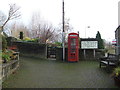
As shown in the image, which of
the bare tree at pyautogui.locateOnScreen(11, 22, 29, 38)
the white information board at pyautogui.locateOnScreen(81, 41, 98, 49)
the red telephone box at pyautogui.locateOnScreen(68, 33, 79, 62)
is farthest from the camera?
the bare tree at pyautogui.locateOnScreen(11, 22, 29, 38)

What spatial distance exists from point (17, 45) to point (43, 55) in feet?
10.3

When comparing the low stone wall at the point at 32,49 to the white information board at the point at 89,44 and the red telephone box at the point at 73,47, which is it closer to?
the red telephone box at the point at 73,47

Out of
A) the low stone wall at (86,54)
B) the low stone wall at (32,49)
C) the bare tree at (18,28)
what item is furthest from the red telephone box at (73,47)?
the bare tree at (18,28)

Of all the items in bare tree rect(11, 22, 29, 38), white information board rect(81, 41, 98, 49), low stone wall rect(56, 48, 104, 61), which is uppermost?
bare tree rect(11, 22, 29, 38)

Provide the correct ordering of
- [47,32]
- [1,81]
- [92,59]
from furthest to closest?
[47,32] → [92,59] → [1,81]

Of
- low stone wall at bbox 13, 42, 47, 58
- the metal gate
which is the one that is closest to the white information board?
the metal gate

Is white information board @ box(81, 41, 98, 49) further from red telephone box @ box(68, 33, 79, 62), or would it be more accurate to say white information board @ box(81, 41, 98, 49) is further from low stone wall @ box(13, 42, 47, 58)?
low stone wall @ box(13, 42, 47, 58)

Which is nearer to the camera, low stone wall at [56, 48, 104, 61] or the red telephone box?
the red telephone box

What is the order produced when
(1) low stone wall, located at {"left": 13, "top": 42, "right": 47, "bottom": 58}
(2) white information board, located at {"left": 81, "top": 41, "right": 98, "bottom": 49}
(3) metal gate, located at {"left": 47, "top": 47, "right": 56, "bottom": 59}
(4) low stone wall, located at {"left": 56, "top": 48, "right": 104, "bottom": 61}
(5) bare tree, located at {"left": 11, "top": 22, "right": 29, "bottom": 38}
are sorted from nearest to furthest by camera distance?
(2) white information board, located at {"left": 81, "top": 41, "right": 98, "bottom": 49} < (4) low stone wall, located at {"left": 56, "top": 48, "right": 104, "bottom": 61} < (1) low stone wall, located at {"left": 13, "top": 42, "right": 47, "bottom": 58} < (3) metal gate, located at {"left": 47, "top": 47, "right": 56, "bottom": 59} < (5) bare tree, located at {"left": 11, "top": 22, "right": 29, "bottom": 38}

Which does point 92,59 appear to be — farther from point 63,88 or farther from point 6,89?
point 6,89

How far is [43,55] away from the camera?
12.5 m

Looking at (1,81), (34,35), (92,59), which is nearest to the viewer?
(1,81)

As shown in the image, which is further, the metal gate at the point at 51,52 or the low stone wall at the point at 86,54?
the metal gate at the point at 51,52

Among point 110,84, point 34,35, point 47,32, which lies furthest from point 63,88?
point 34,35
